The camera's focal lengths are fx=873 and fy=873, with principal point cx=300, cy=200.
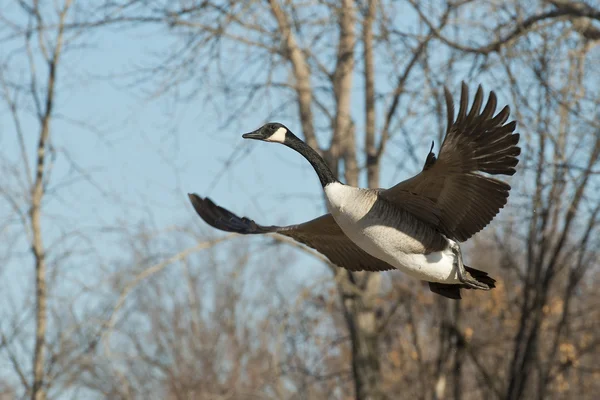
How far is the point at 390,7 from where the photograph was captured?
901cm

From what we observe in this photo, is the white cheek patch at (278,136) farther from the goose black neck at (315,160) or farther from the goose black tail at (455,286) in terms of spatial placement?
the goose black tail at (455,286)

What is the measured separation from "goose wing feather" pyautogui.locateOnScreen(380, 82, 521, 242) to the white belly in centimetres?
22

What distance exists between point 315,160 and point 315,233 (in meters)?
1.10

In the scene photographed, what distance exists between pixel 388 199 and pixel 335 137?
4.99 m

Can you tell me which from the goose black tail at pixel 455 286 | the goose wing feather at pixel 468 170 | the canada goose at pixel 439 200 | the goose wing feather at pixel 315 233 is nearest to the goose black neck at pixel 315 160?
the canada goose at pixel 439 200

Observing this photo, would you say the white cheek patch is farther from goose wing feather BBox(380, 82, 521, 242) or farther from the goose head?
goose wing feather BBox(380, 82, 521, 242)

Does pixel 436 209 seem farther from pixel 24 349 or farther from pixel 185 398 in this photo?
pixel 185 398

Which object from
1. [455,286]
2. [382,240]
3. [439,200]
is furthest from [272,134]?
[455,286]

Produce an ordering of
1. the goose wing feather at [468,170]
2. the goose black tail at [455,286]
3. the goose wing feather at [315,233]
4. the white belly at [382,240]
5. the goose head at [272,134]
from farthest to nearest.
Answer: the goose wing feather at [315,233], the goose black tail at [455,286], the goose head at [272,134], the white belly at [382,240], the goose wing feather at [468,170]

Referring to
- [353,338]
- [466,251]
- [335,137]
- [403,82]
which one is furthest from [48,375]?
[466,251]

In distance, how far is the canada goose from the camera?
4383 millimetres

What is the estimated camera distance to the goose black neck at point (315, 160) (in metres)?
4.54

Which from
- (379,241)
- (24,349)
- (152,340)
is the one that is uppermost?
(152,340)

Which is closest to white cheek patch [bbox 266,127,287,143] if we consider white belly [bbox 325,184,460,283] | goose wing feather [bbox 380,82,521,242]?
white belly [bbox 325,184,460,283]
